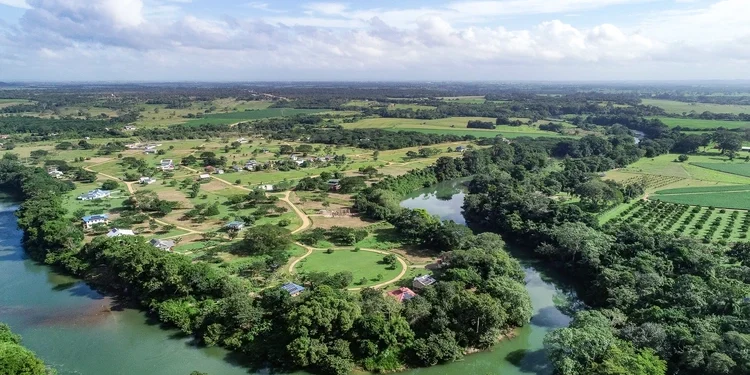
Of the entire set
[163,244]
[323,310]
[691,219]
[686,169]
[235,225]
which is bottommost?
[686,169]

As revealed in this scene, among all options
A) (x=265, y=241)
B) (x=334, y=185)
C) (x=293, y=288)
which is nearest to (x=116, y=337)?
(x=293, y=288)

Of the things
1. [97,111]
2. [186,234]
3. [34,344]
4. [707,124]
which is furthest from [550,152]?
[97,111]

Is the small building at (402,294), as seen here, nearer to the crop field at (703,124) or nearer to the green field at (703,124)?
the crop field at (703,124)

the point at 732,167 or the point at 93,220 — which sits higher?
the point at 93,220

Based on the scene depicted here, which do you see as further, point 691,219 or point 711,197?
point 711,197

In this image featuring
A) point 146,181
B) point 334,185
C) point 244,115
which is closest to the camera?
point 334,185

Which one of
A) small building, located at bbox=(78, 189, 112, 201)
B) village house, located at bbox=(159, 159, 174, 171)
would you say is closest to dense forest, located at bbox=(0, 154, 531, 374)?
small building, located at bbox=(78, 189, 112, 201)

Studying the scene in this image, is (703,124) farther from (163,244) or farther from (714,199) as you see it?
(163,244)
